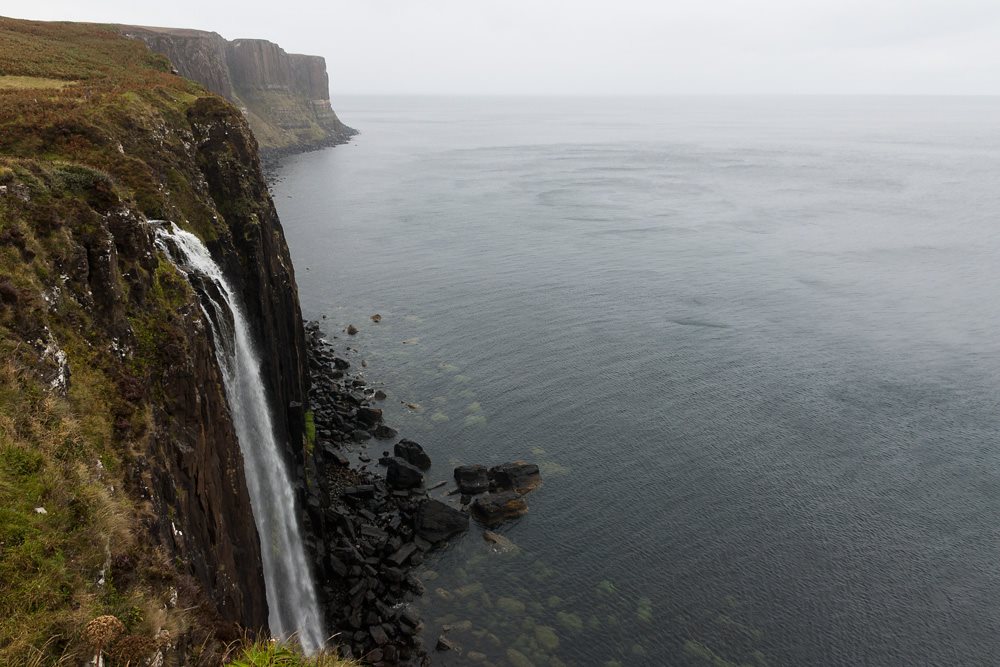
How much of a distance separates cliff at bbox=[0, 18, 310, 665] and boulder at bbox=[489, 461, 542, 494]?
1479cm

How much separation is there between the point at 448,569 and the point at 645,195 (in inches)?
4584

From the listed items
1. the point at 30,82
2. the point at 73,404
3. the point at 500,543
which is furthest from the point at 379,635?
the point at 30,82

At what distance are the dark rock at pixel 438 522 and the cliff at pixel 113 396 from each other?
10.1 metres

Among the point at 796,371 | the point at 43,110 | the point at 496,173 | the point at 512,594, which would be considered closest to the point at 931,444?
the point at 796,371

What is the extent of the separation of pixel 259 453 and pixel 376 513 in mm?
11702

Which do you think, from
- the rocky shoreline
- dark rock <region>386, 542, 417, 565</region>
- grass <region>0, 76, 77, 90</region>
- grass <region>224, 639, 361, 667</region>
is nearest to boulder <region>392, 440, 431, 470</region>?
the rocky shoreline

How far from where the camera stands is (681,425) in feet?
161

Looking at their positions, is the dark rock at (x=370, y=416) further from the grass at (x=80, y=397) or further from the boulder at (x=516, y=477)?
the grass at (x=80, y=397)

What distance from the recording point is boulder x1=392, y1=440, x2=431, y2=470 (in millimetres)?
43656

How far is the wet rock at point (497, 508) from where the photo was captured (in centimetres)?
3912

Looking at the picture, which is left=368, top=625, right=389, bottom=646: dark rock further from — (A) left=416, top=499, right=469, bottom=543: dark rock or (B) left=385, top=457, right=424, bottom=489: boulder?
(B) left=385, top=457, right=424, bottom=489: boulder

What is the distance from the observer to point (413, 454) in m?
43.8

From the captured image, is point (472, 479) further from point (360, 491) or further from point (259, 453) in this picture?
point (259, 453)

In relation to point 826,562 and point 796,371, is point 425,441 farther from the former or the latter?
point 796,371
